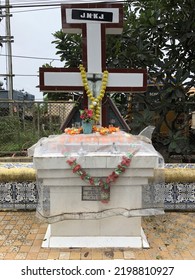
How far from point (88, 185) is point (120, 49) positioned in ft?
12.2

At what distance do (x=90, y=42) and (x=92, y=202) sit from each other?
184 cm

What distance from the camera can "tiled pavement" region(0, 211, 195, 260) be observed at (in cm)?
269

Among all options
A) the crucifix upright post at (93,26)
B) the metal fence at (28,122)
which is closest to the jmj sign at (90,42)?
the crucifix upright post at (93,26)

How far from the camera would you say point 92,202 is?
2.85 meters

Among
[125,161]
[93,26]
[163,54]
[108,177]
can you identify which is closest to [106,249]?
[108,177]

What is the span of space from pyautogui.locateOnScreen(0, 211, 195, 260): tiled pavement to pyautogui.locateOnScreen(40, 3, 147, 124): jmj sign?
5.27ft

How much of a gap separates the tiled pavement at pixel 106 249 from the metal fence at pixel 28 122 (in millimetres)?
2983

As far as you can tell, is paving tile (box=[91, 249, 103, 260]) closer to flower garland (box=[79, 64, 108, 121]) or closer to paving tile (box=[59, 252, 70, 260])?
paving tile (box=[59, 252, 70, 260])

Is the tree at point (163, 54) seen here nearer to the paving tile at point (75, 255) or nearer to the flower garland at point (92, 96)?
the flower garland at point (92, 96)

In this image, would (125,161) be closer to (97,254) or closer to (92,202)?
(92,202)

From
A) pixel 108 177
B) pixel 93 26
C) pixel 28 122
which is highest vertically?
pixel 93 26

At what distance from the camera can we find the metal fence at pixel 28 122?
6426 millimetres

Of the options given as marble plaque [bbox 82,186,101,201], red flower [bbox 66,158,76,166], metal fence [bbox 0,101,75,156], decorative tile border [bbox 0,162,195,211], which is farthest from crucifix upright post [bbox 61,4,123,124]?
metal fence [bbox 0,101,75,156]

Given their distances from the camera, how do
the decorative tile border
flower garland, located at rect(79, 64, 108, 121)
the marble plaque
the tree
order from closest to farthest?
the marble plaque < flower garland, located at rect(79, 64, 108, 121) < the decorative tile border < the tree
